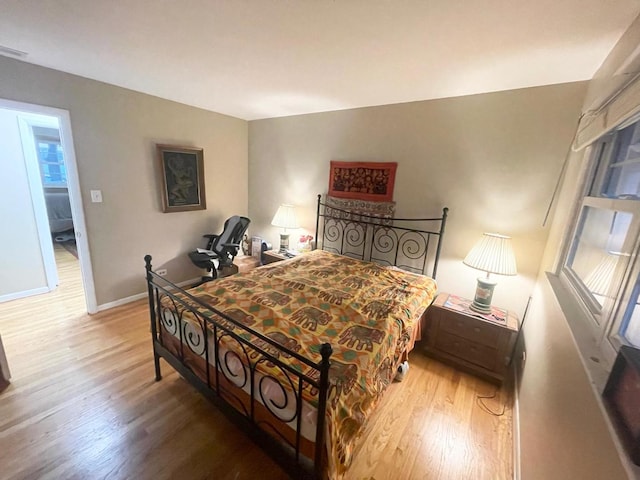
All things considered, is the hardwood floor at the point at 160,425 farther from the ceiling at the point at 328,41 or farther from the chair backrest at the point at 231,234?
the ceiling at the point at 328,41

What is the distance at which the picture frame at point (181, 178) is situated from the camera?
3.12 meters

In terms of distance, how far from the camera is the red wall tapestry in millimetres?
2838

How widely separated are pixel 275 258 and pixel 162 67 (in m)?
2.25

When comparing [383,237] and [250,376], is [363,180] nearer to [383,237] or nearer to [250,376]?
[383,237]

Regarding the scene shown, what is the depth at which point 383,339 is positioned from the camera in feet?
5.18

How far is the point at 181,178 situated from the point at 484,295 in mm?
3581

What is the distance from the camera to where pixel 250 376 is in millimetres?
1286

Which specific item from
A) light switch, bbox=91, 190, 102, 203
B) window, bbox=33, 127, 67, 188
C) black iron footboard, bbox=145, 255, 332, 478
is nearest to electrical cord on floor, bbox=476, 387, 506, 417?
black iron footboard, bbox=145, 255, 332, 478

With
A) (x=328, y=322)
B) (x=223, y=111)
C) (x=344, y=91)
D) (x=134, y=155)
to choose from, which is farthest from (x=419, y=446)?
(x=223, y=111)

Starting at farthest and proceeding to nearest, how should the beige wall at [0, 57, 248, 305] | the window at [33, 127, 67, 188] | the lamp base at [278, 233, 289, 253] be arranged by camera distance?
the window at [33, 127, 67, 188] → the lamp base at [278, 233, 289, 253] → the beige wall at [0, 57, 248, 305]

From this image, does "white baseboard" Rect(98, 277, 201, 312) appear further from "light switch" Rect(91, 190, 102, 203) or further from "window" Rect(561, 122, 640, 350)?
"window" Rect(561, 122, 640, 350)

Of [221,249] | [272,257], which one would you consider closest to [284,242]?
[272,257]

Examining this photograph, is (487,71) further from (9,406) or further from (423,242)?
(9,406)

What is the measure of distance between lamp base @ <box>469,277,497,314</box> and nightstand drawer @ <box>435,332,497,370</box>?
0.30 metres
